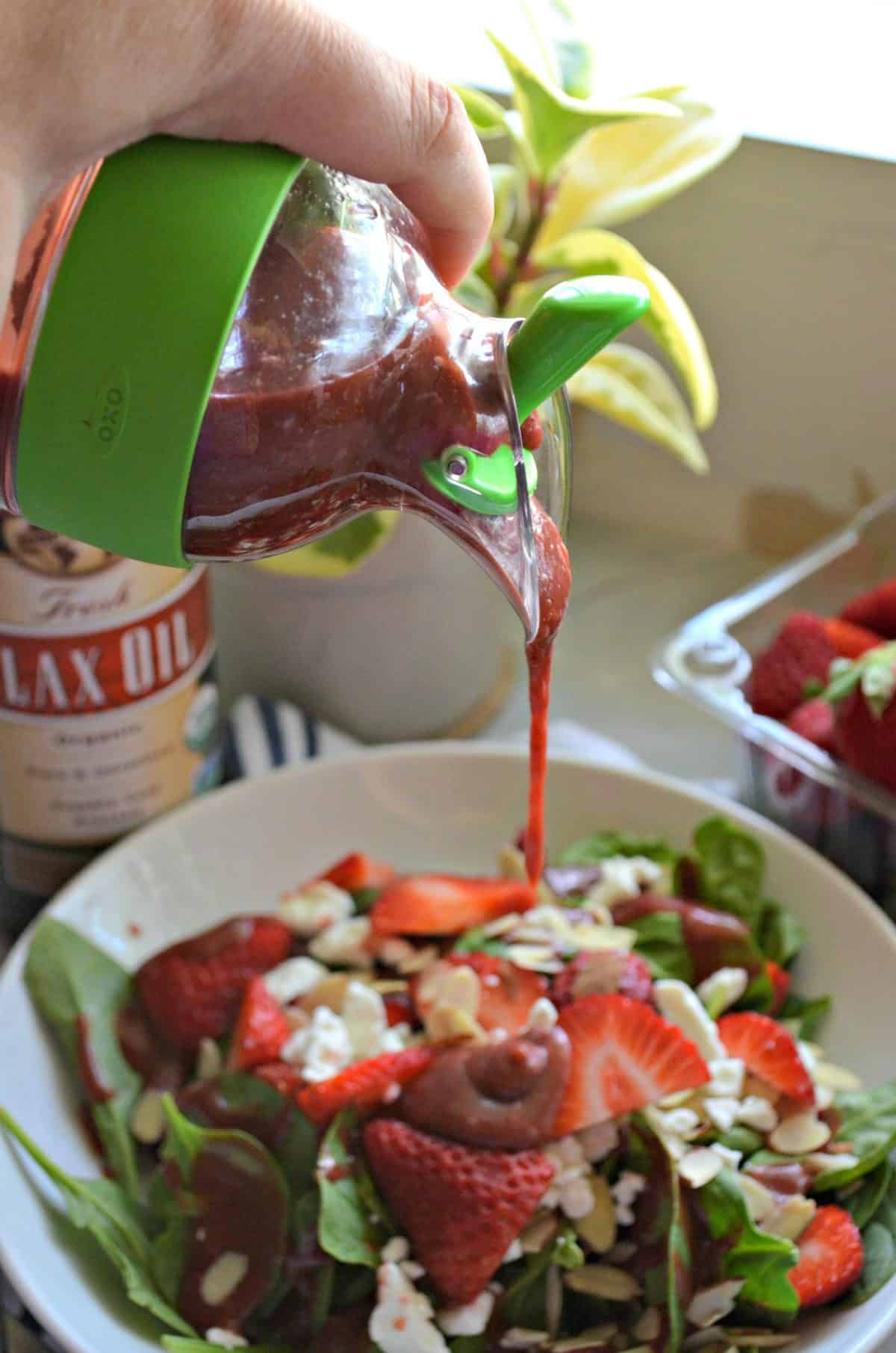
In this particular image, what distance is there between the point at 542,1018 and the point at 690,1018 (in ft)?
Result: 0.27

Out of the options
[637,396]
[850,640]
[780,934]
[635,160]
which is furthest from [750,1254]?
[635,160]

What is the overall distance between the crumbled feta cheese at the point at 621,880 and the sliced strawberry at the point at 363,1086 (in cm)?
17

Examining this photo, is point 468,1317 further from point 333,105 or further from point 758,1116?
point 333,105

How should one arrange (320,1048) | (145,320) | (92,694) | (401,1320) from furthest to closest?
(92,694), (320,1048), (401,1320), (145,320)

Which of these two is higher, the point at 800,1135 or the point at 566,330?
the point at 566,330

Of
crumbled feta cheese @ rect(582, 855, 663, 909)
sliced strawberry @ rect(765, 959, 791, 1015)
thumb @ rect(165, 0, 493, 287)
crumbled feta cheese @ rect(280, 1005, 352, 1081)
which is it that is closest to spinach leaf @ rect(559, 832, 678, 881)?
crumbled feta cheese @ rect(582, 855, 663, 909)

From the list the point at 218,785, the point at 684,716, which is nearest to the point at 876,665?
the point at 684,716

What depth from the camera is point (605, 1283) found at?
0.73m

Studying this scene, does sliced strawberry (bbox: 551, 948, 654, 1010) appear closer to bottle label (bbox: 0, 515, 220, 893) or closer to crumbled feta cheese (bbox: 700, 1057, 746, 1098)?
crumbled feta cheese (bbox: 700, 1057, 746, 1098)

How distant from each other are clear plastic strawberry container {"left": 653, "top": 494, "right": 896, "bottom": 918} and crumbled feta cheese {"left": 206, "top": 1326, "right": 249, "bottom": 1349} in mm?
476

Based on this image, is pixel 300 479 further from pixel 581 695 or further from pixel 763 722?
pixel 581 695

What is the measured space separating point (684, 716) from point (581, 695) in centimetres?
9

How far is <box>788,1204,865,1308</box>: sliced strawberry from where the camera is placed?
0.70 metres

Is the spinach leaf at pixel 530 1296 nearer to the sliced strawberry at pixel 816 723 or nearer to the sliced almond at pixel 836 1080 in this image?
the sliced almond at pixel 836 1080
